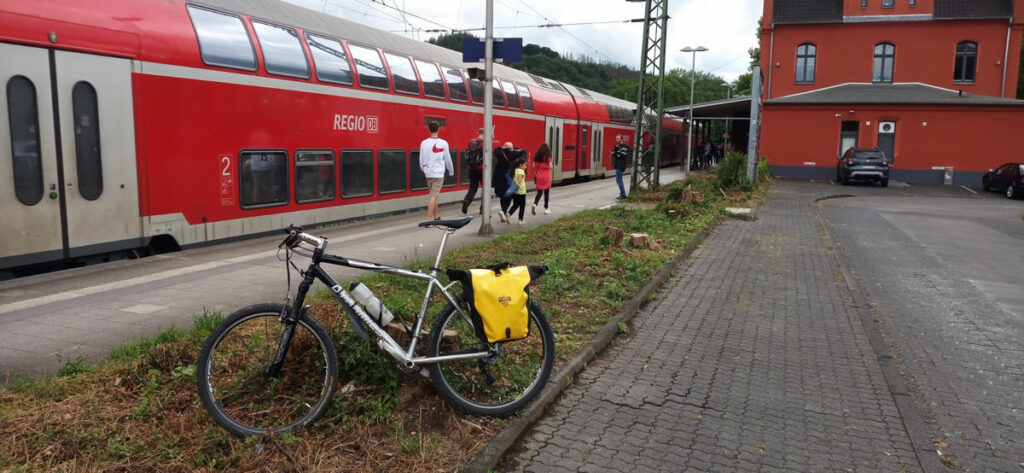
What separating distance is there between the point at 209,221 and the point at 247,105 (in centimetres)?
179

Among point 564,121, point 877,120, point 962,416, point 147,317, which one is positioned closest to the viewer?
point 962,416

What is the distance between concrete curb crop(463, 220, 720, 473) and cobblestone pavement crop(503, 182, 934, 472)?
0.07m

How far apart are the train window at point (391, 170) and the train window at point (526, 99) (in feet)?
22.4

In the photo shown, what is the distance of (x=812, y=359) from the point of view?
5.80 metres

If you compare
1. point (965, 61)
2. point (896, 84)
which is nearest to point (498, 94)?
point (896, 84)

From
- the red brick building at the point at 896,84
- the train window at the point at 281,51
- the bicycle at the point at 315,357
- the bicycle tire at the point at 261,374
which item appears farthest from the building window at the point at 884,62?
the bicycle tire at the point at 261,374

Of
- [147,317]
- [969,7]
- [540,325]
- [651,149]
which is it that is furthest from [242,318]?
[969,7]

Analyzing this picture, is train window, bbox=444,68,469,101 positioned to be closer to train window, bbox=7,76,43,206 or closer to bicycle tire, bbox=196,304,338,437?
train window, bbox=7,76,43,206

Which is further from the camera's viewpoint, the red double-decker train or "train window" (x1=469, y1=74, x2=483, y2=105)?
"train window" (x1=469, y1=74, x2=483, y2=105)

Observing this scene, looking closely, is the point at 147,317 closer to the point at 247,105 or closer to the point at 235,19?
the point at 247,105

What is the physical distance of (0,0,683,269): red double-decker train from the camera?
24.7 feet

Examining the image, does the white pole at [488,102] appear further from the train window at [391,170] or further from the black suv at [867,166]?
the black suv at [867,166]

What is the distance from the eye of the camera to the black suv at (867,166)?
29688 millimetres

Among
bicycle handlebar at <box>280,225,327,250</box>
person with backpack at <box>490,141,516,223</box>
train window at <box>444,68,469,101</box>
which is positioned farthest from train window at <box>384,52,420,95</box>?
bicycle handlebar at <box>280,225,327,250</box>
